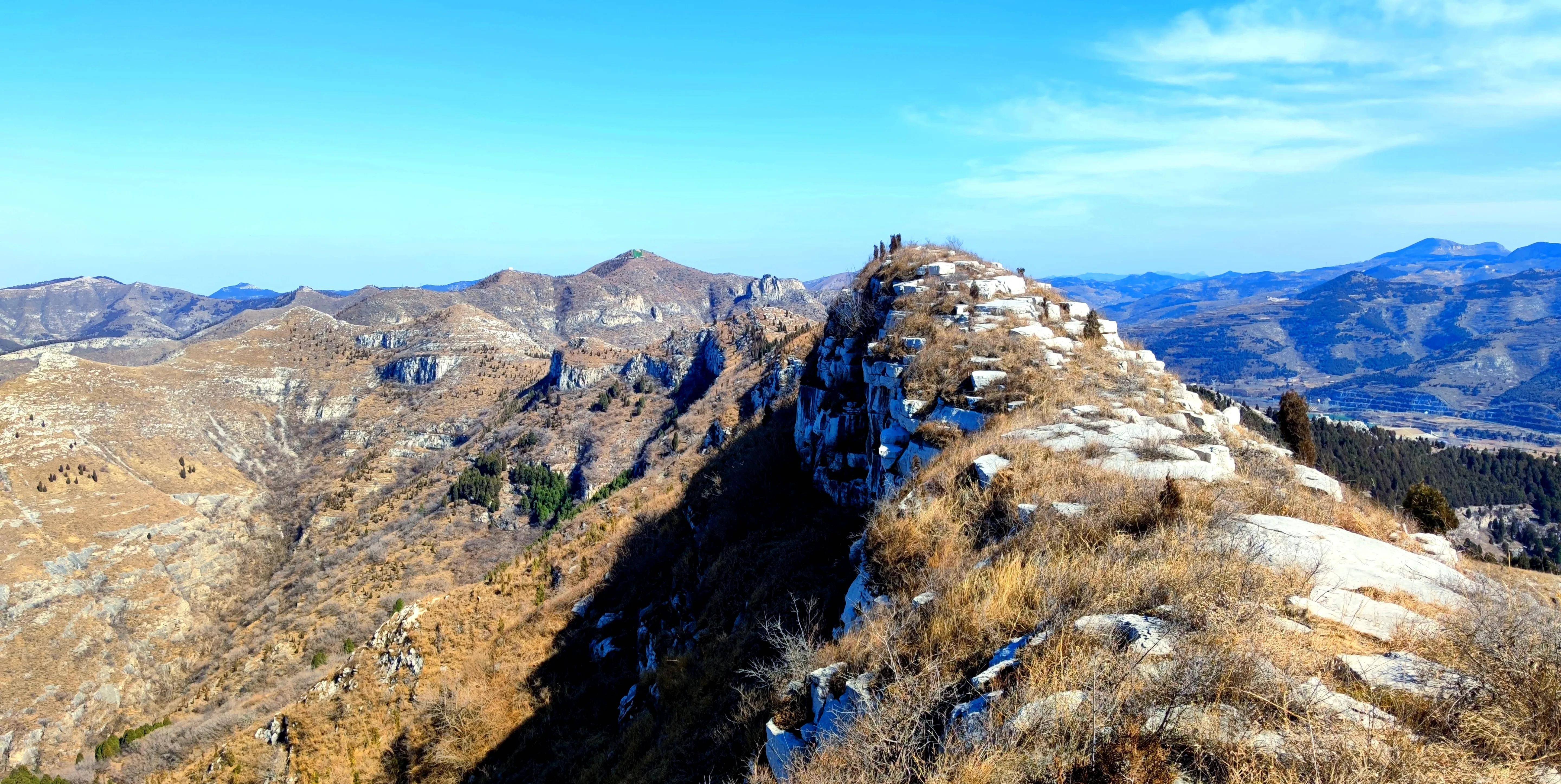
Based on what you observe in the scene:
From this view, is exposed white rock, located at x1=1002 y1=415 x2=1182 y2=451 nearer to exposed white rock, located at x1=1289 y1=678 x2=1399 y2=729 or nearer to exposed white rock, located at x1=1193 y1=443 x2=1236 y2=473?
exposed white rock, located at x1=1193 y1=443 x2=1236 y2=473

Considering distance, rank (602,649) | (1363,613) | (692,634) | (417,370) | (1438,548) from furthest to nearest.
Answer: (417,370) → (602,649) → (692,634) → (1438,548) → (1363,613)

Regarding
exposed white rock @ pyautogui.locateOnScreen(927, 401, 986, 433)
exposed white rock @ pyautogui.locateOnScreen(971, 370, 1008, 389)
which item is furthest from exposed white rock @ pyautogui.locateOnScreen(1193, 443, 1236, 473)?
exposed white rock @ pyautogui.locateOnScreen(971, 370, 1008, 389)

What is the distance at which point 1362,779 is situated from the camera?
3.45 metres

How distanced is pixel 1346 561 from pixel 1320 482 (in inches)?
200

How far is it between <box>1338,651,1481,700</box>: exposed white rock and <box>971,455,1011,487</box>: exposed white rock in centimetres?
469

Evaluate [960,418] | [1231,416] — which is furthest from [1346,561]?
[1231,416]

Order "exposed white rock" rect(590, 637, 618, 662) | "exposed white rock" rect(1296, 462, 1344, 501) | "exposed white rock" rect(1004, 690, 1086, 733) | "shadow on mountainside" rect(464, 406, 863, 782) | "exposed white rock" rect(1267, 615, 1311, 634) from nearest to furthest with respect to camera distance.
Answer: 1. "exposed white rock" rect(1004, 690, 1086, 733)
2. "exposed white rock" rect(1267, 615, 1311, 634)
3. "exposed white rock" rect(1296, 462, 1344, 501)
4. "shadow on mountainside" rect(464, 406, 863, 782)
5. "exposed white rock" rect(590, 637, 618, 662)

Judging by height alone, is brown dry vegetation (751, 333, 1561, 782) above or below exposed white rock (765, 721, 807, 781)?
above

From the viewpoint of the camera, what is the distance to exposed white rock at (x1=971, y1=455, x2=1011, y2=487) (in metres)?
9.59

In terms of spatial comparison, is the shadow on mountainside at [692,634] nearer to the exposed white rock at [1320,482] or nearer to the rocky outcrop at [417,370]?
the exposed white rock at [1320,482]

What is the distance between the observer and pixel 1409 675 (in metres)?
4.77

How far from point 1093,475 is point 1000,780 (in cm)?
602

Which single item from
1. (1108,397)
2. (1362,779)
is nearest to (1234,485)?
(1108,397)

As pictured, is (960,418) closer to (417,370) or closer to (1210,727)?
(1210,727)
